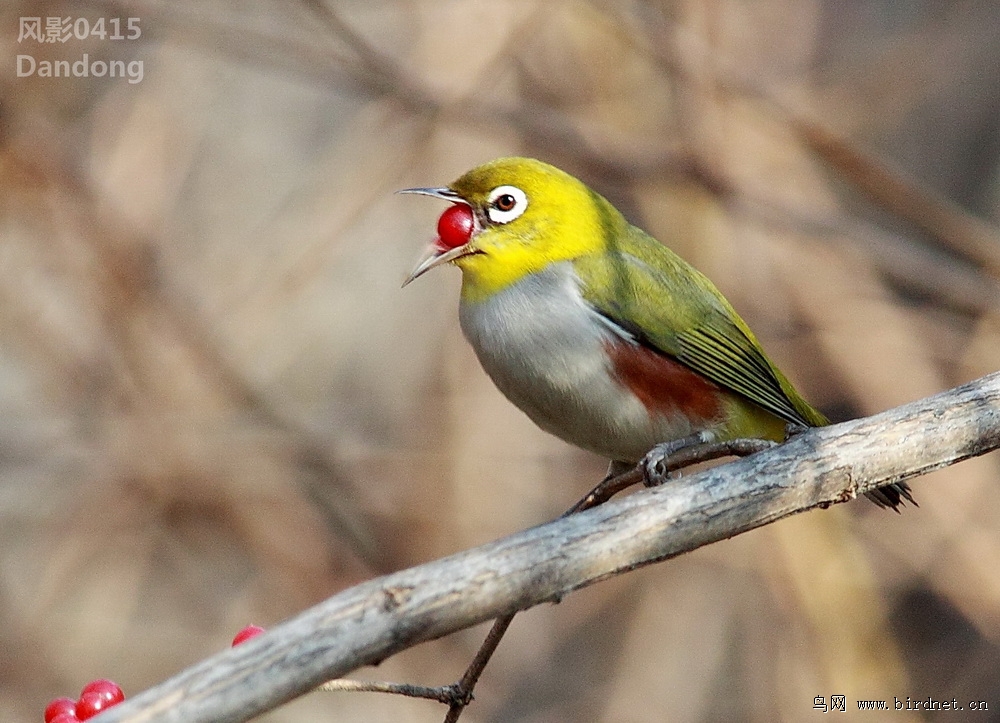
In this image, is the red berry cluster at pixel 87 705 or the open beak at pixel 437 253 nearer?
the red berry cluster at pixel 87 705

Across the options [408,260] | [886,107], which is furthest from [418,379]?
[886,107]

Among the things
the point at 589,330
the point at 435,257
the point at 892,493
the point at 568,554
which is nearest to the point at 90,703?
the point at 568,554

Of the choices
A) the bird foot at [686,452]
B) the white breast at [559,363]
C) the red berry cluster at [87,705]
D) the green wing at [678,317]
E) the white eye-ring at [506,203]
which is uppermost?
the white eye-ring at [506,203]

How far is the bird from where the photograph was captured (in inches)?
178

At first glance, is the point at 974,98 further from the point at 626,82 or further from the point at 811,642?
the point at 811,642

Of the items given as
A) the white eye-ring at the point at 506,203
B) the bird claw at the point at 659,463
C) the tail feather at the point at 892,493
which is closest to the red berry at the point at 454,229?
the white eye-ring at the point at 506,203

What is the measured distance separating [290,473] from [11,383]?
105 inches

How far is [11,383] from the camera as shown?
350 inches

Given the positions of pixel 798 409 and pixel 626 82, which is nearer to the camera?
pixel 798 409

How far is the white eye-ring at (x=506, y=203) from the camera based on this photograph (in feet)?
15.7


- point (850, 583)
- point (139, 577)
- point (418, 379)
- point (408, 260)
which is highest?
Result: point (408, 260)

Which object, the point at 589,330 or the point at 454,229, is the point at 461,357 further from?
the point at 589,330

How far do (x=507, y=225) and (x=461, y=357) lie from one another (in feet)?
10.8

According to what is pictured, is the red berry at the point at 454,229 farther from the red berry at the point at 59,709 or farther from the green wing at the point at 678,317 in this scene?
the red berry at the point at 59,709
